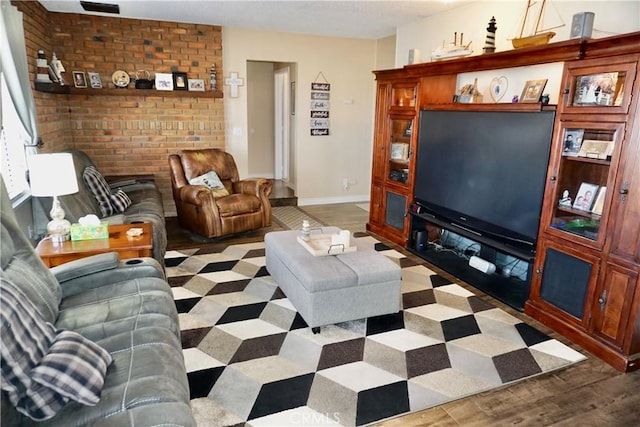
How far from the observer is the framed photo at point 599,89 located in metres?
2.44

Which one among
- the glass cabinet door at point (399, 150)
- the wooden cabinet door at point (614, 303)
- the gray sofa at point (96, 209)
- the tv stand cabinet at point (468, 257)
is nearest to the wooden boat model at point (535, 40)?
the glass cabinet door at point (399, 150)

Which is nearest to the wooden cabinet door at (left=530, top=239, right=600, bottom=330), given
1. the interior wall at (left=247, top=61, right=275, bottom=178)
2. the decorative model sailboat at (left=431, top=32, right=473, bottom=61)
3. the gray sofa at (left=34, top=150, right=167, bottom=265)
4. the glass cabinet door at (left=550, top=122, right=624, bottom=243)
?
the glass cabinet door at (left=550, top=122, right=624, bottom=243)

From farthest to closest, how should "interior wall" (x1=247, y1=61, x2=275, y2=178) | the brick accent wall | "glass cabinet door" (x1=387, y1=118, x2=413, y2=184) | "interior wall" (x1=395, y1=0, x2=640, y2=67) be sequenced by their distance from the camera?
1. "interior wall" (x1=247, y1=61, x2=275, y2=178)
2. the brick accent wall
3. "glass cabinet door" (x1=387, y1=118, x2=413, y2=184)
4. "interior wall" (x1=395, y1=0, x2=640, y2=67)

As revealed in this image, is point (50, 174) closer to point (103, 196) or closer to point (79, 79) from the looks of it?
point (103, 196)

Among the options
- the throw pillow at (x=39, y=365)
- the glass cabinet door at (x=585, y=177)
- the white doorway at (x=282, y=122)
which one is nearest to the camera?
the throw pillow at (x=39, y=365)

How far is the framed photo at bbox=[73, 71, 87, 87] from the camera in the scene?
197 inches

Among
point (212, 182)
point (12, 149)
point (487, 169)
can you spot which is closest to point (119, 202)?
point (12, 149)

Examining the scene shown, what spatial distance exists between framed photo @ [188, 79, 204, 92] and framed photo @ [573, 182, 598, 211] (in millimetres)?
4520

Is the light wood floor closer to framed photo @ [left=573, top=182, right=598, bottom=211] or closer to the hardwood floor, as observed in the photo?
the hardwood floor

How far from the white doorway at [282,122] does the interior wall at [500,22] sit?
238cm

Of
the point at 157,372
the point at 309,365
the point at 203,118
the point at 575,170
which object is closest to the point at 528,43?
the point at 575,170

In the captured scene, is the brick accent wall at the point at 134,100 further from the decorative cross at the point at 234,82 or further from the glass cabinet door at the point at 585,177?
the glass cabinet door at the point at 585,177

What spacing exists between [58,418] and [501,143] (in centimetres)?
316

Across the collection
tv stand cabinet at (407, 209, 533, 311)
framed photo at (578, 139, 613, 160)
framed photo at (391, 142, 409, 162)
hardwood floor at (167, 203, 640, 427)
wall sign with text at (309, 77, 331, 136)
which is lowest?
hardwood floor at (167, 203, 640, 427)
